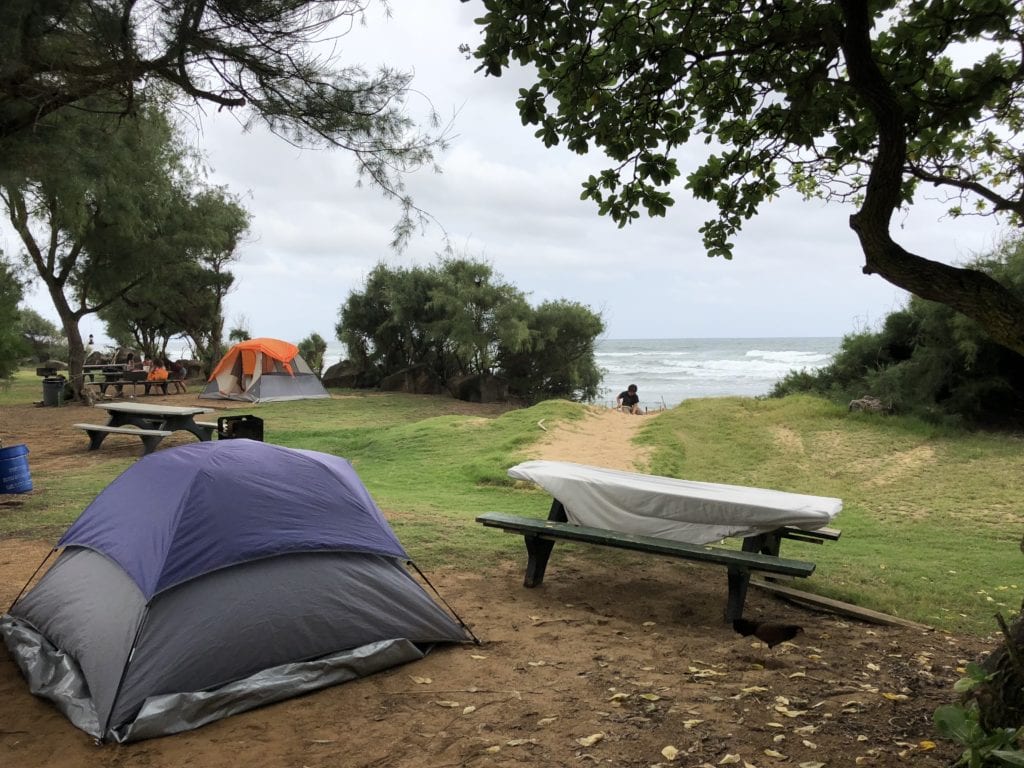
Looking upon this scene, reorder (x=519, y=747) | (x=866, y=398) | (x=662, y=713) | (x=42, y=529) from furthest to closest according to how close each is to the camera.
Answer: (x=866, y=398) < (x=42, y=529) < (x=662, y=713) < (x=519, y=747)

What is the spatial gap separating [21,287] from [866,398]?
73.4 feet

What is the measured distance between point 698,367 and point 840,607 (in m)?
61.4

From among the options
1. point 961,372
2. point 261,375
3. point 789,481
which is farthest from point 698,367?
point 789,481

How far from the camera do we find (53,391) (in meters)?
20.7

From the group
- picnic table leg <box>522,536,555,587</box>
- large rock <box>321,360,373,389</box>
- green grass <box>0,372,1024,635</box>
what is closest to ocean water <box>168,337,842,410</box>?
large rock <box>321,360,373,389</box>

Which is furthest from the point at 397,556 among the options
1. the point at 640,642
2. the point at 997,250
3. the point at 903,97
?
the point at 997,250

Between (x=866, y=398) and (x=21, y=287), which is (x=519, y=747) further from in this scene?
(x=21, y=287)

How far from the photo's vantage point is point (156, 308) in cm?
2939

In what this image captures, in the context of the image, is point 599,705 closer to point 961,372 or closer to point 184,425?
point 184,425

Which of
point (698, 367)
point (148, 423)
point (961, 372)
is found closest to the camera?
point (148, 423)

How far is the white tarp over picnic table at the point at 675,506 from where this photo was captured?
19.3 ft

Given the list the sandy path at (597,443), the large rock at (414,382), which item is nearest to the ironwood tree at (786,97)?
the sandy path at (597,443)

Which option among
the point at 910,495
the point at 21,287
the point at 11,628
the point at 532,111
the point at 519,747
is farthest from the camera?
the point at 21,287

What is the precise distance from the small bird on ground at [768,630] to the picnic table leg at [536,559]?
5.24ft
